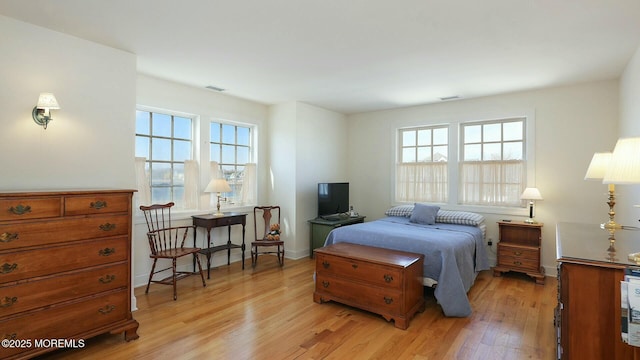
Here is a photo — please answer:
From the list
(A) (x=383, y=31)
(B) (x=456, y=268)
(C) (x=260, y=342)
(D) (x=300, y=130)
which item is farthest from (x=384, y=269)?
(D) (x=300, y=130)

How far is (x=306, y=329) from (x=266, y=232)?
254 centimetres

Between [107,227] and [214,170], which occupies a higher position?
[214,170]

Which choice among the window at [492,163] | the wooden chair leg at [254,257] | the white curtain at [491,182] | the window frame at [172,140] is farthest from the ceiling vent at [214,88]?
the white curtain at [491,182]

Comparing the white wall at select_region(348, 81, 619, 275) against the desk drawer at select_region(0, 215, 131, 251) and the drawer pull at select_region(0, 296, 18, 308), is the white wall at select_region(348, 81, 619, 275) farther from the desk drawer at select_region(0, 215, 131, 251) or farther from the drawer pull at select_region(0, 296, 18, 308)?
the drawer pull at select_region(0, 296, 18, 308)

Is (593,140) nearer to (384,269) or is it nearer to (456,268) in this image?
(456,268)

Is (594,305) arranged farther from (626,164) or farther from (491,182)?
(491,182)

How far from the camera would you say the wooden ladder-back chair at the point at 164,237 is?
12.0ft

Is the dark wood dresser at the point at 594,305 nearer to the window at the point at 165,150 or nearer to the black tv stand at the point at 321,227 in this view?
the black tv stand at the point at 321,227

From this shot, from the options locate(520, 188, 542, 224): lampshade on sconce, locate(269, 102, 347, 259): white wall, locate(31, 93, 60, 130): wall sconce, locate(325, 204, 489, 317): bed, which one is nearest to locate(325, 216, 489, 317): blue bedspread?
locate(325, 204, 489, 317): bed

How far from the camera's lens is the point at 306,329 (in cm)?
284

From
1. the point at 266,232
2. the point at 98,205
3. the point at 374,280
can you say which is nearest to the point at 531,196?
the point at 374,280

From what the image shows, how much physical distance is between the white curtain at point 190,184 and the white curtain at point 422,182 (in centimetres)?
334

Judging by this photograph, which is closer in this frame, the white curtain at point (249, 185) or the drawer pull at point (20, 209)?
the drawer pull at point (20, 209)

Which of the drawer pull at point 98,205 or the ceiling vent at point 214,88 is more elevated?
the ceiling vent at point 214,88
